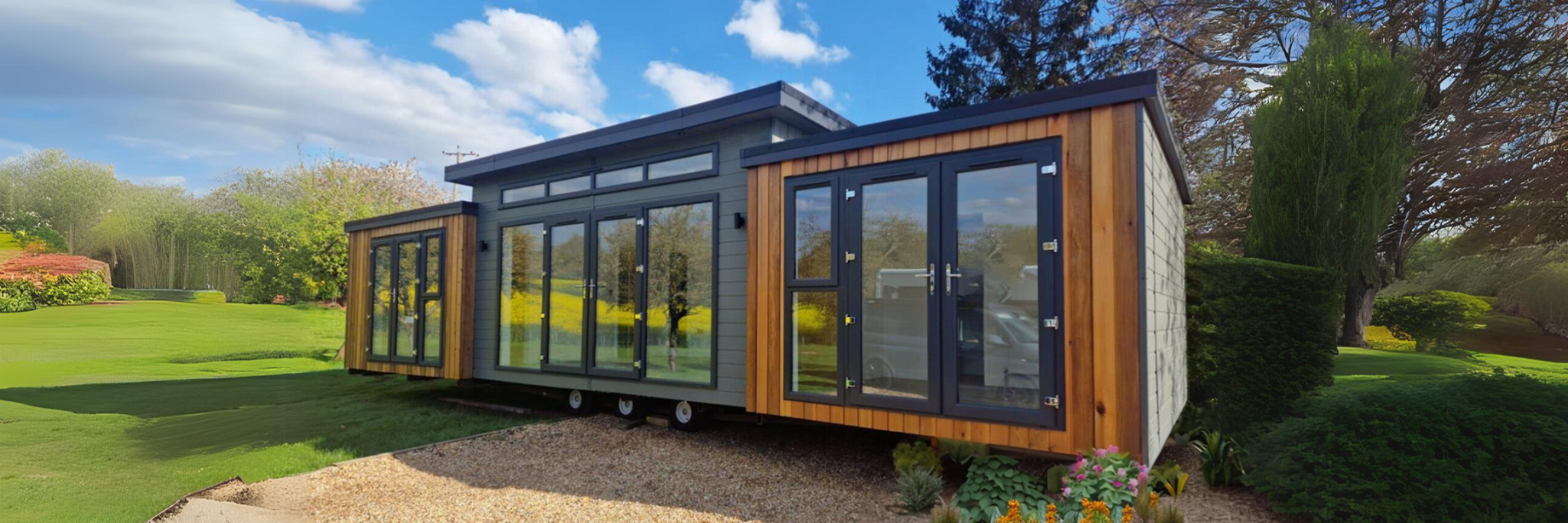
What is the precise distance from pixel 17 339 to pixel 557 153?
861 cm

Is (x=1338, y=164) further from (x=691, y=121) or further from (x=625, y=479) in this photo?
(x=625, y=479)

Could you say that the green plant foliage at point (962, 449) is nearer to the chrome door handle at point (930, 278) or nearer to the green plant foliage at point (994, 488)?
the green plant foliage at point (994, 488)

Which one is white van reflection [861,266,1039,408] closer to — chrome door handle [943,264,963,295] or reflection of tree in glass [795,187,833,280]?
chrome door handle [943,264,963,295]

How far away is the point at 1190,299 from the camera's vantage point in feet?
20.4

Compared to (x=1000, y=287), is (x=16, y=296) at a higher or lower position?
lower

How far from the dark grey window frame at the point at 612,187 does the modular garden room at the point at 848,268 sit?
0.02 meters

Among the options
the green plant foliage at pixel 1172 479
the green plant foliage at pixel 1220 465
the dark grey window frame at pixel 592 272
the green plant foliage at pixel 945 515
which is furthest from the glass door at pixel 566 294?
the green plant foliage at pixel 1220 465

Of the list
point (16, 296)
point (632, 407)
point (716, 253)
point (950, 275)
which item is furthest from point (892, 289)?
point (16, 296)

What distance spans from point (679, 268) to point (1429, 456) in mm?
5186

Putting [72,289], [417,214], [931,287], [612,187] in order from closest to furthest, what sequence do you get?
[931,287] < [612,187] < [417,214] < [72,289]

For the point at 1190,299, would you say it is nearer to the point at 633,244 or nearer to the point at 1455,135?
the point at 633,244

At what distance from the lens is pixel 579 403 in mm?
6953

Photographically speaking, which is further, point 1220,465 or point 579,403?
point 579,403

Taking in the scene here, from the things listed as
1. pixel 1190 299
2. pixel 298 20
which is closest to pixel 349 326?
pixel 298 20
